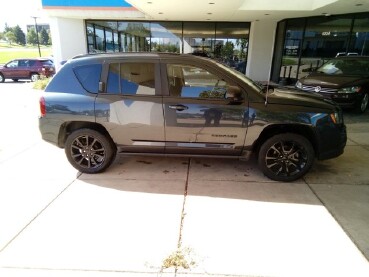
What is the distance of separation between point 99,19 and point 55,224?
50.0 feet

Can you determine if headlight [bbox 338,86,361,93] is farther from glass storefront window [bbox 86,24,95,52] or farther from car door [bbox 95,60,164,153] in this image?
glass storefront window [bbox 86,24,95,52]

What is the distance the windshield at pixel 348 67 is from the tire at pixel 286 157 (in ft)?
20.6

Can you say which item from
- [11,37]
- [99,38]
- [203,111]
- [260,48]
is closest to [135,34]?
[99,38]

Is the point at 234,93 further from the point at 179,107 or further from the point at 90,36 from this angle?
the point at 90,36

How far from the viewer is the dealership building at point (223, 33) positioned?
12.5 meters

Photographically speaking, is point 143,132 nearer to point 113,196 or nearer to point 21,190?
point 113,196

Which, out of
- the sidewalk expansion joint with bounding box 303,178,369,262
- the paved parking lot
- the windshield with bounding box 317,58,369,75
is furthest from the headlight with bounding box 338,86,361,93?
the sidewalk expansion joint with bounding box 303,178,369,262

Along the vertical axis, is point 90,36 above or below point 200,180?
above

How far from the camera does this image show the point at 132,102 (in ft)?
13.4

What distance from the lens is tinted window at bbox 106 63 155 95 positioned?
4121mm

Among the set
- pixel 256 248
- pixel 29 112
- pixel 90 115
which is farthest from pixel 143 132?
pixel 29 112

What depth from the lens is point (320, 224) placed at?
3.22m

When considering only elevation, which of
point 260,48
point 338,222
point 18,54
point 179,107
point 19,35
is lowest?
point 18,54

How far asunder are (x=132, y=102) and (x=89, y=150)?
1.06 metres
